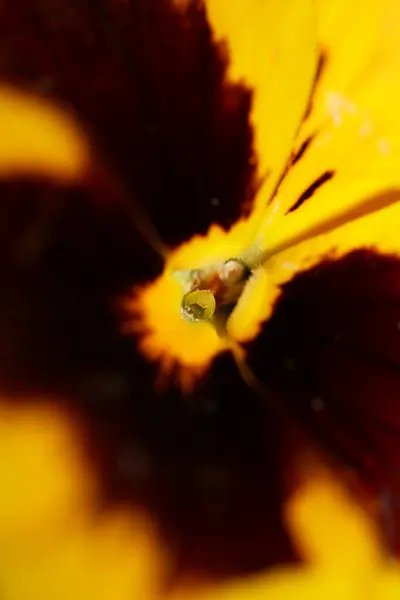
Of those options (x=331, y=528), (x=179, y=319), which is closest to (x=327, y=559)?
(x=331, y=528)

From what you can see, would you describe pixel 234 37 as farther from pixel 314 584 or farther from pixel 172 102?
pixel 314 584

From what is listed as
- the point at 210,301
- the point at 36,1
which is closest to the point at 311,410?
the point at 210,301

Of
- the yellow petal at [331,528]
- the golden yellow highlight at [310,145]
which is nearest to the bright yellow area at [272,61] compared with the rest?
the golden yellow highlight at [310,145]

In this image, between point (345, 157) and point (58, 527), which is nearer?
point (58, 527)

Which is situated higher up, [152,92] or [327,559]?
[152,92]

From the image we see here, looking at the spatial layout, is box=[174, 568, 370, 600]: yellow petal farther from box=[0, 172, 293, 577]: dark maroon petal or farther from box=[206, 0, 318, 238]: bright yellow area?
box=[206, 0, 318, 238]: bright yellow area

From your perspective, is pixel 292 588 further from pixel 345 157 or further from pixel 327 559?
pixel 345 157

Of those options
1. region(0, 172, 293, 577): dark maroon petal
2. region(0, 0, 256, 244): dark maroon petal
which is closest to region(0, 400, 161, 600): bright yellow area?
region(0, 172, 293, 577): dark maroon petal
